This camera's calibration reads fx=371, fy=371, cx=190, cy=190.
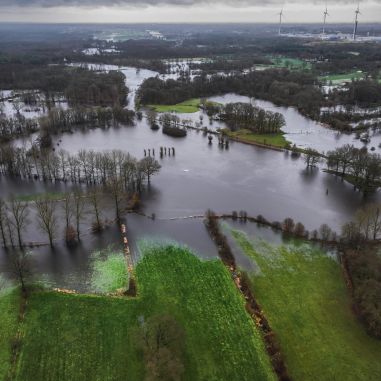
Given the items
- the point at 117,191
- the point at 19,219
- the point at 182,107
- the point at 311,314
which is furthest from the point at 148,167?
the point at 182,107

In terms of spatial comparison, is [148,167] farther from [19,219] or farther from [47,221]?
[19,219]

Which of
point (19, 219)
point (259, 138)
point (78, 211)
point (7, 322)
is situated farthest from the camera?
point (259, 138)

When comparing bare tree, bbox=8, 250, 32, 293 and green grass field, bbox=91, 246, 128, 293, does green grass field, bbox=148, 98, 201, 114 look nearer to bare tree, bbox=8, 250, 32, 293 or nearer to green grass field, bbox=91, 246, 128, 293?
green grass field, bbox=91, 246, 128, 293

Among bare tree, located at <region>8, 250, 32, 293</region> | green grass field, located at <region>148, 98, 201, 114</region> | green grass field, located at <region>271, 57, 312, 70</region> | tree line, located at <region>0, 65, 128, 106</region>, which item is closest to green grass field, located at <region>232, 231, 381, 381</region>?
bare tree, located at <region>8, 250, 32, 293</region>

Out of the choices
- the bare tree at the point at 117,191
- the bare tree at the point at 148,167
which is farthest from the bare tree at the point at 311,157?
the bare tree at the point at 117,191

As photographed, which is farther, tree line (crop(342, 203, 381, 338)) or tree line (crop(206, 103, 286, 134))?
tree line (crop(206, 103, 286, 134))

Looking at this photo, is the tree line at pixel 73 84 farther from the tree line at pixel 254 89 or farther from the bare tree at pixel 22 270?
the bare tree at pixel 22 270

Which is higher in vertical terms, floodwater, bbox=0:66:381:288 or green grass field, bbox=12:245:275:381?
floodwater, bbox=0:66:381:288

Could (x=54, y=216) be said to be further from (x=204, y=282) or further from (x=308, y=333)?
(x=308, y=333)
